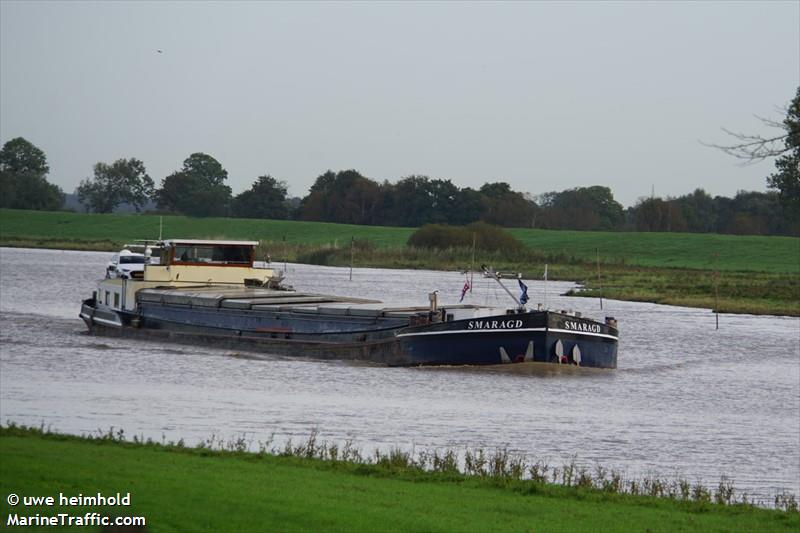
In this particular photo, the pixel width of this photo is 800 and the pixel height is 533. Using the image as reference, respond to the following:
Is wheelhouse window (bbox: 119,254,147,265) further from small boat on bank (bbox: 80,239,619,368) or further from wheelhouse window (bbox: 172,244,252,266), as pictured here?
wheelhouse window (bbox: 172,244,252,266)

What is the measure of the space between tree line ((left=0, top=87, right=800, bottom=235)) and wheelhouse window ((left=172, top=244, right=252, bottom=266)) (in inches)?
4386

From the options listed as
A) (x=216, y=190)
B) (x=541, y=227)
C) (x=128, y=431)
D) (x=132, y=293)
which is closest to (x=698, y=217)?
(x=541, y=227)

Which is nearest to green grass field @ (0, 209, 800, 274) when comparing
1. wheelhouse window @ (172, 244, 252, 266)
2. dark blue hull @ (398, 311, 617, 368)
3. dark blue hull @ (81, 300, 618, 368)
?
wheelhouse window @ (172, 244, 252, 266)

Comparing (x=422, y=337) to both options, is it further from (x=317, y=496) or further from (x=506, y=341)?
(x=317, y=496)

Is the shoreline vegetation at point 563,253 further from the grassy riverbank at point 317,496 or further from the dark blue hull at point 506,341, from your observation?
the grassy riverbank at point 317,496

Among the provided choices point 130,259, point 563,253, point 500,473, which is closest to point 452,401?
point 500,473

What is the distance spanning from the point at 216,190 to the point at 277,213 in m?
8.63

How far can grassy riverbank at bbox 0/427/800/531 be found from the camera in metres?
12.8

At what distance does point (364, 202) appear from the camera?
172 metres

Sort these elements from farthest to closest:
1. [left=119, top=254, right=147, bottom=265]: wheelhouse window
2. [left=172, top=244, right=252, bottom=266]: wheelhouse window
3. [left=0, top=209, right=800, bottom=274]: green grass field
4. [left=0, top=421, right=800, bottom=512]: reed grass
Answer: [left=0, top=209, right=800, bottom=274]: green grass field
[left=119, top=254, right=147, bottom=265]: wheelhouse window
[left=172, top=244, right=252, bottom=266]: wheelhouse window
[left=0, top=421, right=800, bottom=512]: reed grass

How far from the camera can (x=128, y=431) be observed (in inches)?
840

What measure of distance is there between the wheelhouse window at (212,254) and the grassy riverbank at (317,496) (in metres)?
→ 29.4

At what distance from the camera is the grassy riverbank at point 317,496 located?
12805 millimetres

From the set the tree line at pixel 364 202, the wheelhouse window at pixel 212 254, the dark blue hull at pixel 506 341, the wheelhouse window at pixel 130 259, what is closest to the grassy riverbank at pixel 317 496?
the dark blue hull at pixel 506 341
